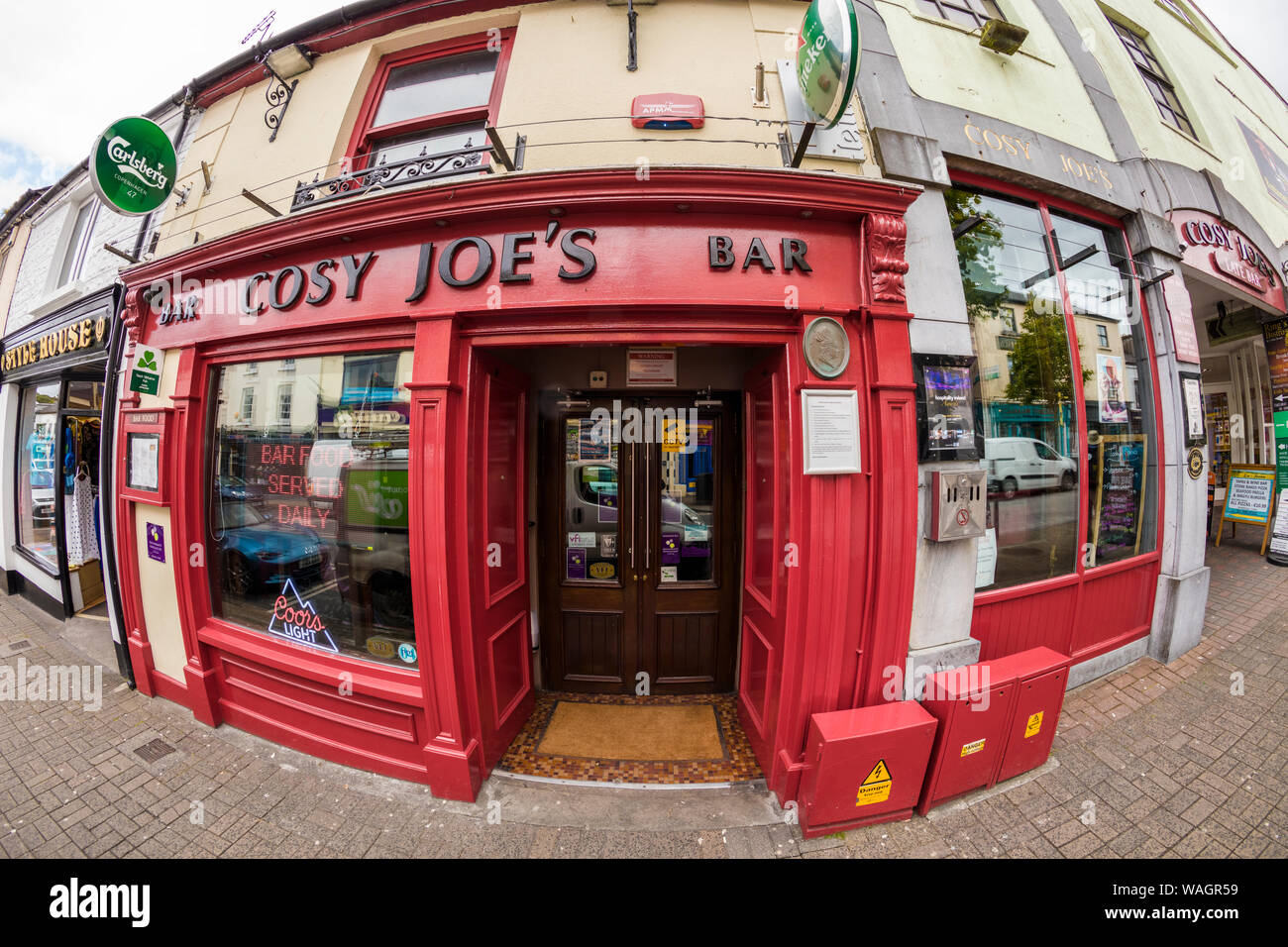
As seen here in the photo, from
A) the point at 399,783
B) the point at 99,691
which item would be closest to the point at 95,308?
the point at 99,691

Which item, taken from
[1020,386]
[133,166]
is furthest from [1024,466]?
[133,166]

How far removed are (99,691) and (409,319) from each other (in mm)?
5317

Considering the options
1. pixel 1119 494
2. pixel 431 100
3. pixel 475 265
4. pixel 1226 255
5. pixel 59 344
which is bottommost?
pixel 1119 494

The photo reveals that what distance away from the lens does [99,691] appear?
4254 mm

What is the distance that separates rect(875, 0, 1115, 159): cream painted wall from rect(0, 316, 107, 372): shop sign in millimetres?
9004

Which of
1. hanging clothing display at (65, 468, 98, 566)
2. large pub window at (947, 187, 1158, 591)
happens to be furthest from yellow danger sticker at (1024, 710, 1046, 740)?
hanging clothing display at (65, 468, 98, 566)

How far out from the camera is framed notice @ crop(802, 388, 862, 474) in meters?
2.84

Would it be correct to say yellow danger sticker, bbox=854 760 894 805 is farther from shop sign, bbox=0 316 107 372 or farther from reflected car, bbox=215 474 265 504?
shop sign, bbox=0 316 107 372

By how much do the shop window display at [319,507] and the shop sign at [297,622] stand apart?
0.01 m

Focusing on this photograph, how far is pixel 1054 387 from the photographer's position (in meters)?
3.83

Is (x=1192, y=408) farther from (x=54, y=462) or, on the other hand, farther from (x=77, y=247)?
(x=77, y=247)

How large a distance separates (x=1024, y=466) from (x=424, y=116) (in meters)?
6.55

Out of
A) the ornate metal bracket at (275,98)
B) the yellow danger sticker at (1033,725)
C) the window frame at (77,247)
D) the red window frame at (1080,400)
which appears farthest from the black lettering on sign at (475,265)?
the window frame at (77,247)
